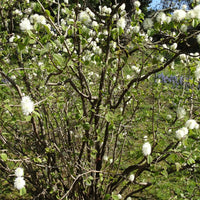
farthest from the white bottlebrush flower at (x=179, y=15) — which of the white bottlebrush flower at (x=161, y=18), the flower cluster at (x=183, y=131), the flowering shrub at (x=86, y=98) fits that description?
the flower cluster at (x=183, y=131)

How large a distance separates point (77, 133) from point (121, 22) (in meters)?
1.32

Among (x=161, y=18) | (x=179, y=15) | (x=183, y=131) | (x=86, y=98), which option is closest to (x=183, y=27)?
(x=179, y=15)

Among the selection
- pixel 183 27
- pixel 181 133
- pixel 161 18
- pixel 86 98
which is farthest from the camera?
pixel 86 98

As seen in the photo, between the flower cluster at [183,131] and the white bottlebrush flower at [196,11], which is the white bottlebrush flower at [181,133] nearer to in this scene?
the flower cluster at [183,131]

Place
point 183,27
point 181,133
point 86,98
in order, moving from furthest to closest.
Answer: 1. point 86,98
2. point 183,27
3. point 181,133

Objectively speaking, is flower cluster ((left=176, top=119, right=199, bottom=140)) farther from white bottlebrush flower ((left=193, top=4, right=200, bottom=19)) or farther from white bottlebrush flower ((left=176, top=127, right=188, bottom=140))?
white bottlebrush flower ((left=193, top=4, right=200, bottom=19))

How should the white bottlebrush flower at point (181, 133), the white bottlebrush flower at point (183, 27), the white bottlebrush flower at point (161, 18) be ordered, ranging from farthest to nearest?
1. the white bottlebrush flower at point (161, 18)
2. the white bottlebrush flower at point (183, 27)
3. the white bottlebrush flower at point (181, 133)

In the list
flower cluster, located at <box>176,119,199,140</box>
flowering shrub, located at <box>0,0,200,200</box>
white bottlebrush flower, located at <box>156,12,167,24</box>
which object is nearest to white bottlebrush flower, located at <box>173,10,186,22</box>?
flowering shrub, located at <box>0,0,200,200</box>

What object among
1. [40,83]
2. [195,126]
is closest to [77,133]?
[40,83]

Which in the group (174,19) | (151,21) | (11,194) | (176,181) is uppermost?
(151,21)

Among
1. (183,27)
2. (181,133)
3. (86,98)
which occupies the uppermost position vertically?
(183,27)

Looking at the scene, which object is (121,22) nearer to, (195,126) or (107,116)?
(107,116)

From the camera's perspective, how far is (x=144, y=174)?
3.75 metres

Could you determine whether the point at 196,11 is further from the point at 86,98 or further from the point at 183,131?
the point at 86,98
